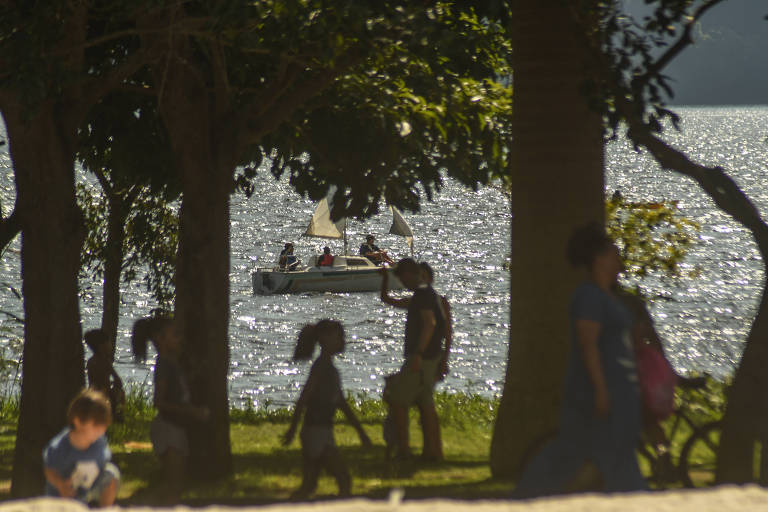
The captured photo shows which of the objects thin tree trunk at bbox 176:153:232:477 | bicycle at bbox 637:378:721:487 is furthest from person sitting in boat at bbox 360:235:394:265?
bicycle at bbox 637:378:721:487

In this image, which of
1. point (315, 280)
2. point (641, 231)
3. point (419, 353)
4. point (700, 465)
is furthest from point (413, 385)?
point (315, 280)

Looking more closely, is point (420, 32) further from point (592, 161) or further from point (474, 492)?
point (474, 492)

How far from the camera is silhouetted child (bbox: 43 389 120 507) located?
554 cm

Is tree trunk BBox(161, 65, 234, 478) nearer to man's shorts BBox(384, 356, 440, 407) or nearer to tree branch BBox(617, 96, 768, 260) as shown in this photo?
man's shorts BBox(384, 356, 440, 407)

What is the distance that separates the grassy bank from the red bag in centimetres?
221

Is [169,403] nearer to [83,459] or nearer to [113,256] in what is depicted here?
[83,459]

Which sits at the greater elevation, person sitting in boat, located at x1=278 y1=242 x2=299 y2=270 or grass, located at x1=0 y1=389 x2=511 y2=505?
person sitting in boat, located at x1=278 y1=242 x2=299 y2=270

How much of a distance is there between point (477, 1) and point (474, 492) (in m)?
6.02

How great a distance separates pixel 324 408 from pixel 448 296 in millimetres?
53402

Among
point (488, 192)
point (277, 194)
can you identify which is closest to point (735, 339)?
point (277, 194)

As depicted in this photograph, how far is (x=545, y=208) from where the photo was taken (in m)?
8.53

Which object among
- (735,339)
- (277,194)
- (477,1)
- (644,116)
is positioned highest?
(277,194)

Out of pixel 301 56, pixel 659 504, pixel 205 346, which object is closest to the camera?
pixel 659 504

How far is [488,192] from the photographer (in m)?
158
